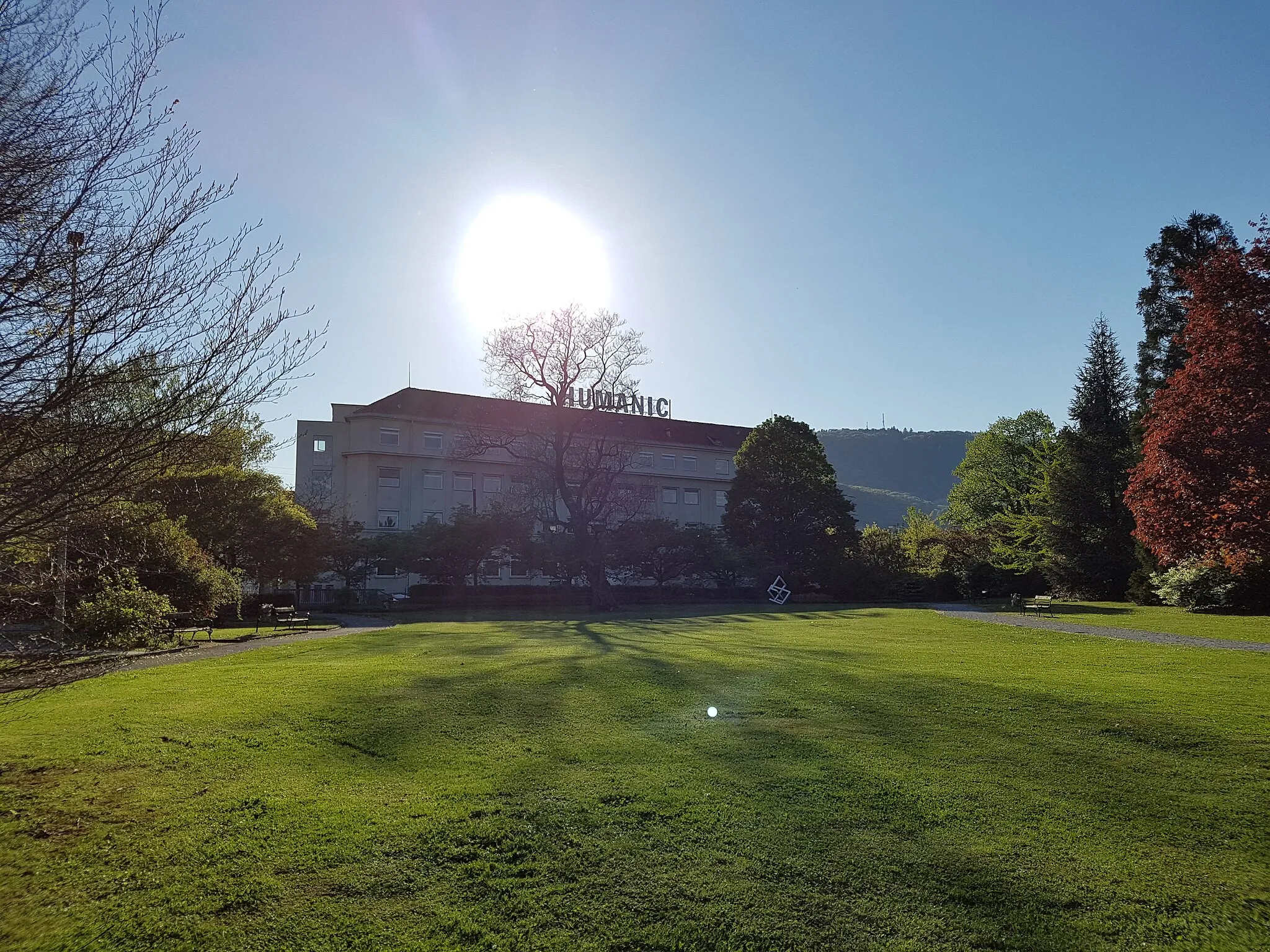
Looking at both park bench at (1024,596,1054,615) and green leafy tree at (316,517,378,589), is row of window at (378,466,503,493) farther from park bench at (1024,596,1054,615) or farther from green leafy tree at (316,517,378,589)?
park bench at (1024,596,1054,615)

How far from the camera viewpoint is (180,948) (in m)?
4.16

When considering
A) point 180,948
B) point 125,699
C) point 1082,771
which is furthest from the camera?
point 125,699

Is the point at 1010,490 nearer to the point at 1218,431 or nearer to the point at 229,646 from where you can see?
the point at 1218,431

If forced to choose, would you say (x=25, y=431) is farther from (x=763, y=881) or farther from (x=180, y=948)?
(x=763, y=881)

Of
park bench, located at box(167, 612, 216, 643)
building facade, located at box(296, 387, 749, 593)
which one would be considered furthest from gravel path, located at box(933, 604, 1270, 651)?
building facade, located at box(296, 387, 749, 593)

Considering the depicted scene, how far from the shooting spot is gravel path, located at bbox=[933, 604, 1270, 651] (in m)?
18.8

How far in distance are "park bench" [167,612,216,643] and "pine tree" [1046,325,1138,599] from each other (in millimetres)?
39818

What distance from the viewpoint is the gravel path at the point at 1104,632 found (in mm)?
18812

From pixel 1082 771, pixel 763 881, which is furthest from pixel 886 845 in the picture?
pixel 1082 771

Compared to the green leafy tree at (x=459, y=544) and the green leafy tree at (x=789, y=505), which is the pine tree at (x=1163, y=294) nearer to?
the green leafy tree at (x=789, y=505)

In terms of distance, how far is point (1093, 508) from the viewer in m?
42.4

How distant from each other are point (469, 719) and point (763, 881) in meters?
5.05

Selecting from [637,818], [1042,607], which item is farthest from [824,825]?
[1042,607]

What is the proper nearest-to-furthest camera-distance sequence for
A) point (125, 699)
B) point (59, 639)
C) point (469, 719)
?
point (469, 719) < point (125, 699) < point (59, 639)
